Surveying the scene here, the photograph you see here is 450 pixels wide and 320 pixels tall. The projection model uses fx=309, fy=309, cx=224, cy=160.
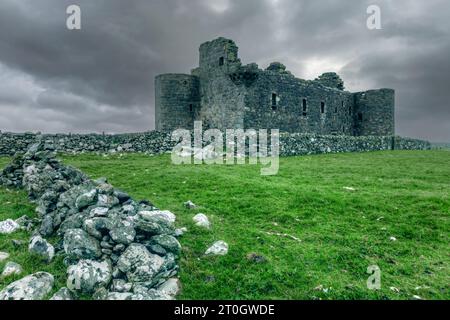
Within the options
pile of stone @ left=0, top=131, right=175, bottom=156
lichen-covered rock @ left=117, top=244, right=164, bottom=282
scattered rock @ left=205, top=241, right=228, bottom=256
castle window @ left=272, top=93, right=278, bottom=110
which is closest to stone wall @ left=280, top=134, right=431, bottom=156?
castle window @ left=272, top=93, right=278, bottom=110

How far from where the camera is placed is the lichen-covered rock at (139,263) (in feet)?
18.3

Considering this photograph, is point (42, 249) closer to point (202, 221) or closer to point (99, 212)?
point (99, 212)

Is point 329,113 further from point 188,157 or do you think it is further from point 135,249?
point 135,249

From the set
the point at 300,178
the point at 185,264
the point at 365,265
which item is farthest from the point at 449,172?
the point at 185,264

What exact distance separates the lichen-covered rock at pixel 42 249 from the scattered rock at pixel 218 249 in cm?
328

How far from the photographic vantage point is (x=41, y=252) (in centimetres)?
651

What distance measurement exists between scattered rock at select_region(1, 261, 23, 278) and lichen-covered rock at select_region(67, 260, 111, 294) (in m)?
1.11

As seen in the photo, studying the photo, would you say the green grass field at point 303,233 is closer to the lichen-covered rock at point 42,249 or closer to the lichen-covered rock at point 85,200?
the lichen-covered rock at point 42,249

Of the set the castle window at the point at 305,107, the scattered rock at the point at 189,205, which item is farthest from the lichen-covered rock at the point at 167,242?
the castle window at the point at 305,107

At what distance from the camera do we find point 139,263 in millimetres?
5727

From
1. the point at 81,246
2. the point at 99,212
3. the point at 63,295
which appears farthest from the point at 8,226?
the point at 63,295

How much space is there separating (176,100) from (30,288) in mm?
30913
